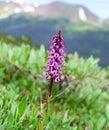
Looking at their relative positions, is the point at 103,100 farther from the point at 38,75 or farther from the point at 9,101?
the point at 9,101

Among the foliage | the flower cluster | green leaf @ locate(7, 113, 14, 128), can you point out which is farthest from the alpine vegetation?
the foliage

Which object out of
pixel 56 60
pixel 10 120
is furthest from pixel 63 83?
pixel 56 60

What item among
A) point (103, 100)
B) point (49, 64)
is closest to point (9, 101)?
point (49, 64)

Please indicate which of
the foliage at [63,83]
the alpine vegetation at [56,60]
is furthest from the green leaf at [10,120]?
the foliage at [63,83]

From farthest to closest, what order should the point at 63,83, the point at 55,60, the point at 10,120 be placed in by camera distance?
the point at 63,83
the point at 10,120
the point at 55,60

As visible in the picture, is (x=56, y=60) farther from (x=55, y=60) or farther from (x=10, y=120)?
(x=10, y=120)

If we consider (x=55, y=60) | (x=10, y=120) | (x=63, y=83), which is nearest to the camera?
(x=55, y=60)

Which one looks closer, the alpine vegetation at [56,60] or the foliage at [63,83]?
the alpine vegetation at [56,60]

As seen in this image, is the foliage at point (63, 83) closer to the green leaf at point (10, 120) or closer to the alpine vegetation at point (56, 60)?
the green leaf at point (10, 120)

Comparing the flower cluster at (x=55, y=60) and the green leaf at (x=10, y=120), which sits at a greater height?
the flower cluster at (x=55, y=60)

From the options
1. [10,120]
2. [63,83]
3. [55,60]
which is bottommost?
[10,120]

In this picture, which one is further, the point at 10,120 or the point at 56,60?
the point at 10,120
